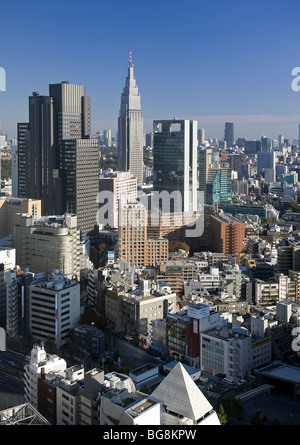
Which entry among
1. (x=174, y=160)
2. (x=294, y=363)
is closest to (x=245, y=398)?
(x=294, y=363)

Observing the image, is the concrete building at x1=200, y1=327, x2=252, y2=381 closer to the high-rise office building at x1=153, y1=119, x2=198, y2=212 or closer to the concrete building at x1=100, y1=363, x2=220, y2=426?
the concrete building at x1=100, y1=363, x2=220, y2=426

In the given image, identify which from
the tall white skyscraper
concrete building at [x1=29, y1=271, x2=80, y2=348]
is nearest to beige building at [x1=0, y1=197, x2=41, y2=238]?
concrete building at [x1=29, y1=271, x2=80, y2=348]

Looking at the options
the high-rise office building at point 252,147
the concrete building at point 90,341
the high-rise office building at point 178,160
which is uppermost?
the high-rise office building at point 252,147

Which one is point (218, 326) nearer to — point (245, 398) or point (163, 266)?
point (245, 398)

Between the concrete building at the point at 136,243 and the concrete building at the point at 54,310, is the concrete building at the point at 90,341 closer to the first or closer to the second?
the concrete building at the point at 54,310

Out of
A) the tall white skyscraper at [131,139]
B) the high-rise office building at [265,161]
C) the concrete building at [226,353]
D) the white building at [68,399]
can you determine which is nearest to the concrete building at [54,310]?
the concrete building at [226,353]

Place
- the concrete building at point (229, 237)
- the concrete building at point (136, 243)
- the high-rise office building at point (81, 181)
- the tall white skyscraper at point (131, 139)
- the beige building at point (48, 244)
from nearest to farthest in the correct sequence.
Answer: the beige building at point (48, 244)
the concrete building at point (136, 243)
the concrete building at point (229, 237)
the high-rise office building at point (81, 181)
the tall white skyscraper at point (131, 139)

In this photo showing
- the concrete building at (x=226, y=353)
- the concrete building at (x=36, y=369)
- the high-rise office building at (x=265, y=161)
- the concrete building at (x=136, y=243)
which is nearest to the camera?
the concrete building at (x=36, y=369)
